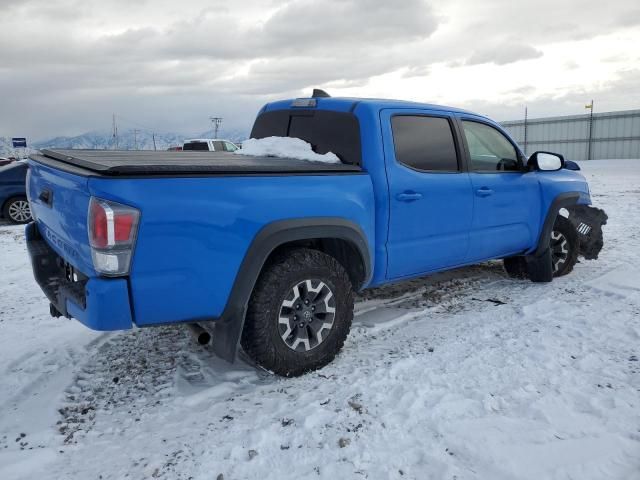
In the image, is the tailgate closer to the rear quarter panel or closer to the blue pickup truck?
the blue pickup truck

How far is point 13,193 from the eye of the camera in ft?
34.4

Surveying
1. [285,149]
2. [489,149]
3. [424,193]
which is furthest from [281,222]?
[489,149]

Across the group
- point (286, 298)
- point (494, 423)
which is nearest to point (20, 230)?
point (286, 298)

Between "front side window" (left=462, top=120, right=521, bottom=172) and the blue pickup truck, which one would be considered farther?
"front side window" (left=462, top=120, right=521, bottom=172)

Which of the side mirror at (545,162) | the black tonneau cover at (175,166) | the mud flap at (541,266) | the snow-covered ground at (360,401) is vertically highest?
the black tonneau cover at (175,166)

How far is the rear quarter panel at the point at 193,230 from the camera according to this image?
2.56 meters

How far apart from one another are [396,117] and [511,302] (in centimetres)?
215

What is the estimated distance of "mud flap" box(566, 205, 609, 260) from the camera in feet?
19.7

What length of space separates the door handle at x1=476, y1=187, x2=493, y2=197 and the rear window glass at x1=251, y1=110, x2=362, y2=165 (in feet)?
4.41

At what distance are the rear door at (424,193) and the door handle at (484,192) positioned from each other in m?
0.13

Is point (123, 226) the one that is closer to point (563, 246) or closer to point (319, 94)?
point (319, 94)

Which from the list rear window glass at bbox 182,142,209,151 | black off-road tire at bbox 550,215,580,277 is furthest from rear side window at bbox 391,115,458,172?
rear window glass at bbox 182,142,209,151

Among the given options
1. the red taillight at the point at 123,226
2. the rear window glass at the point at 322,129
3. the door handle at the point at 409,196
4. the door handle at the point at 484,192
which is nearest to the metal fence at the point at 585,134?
the door handle at the point at 484,192

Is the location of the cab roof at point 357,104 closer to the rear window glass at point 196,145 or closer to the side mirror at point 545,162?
the side mirror at point 545,162
